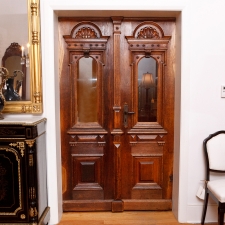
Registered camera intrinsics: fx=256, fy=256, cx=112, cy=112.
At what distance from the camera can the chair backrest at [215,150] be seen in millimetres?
2402

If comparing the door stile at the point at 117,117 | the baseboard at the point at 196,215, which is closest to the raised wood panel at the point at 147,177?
the door stile at the point at 117,117

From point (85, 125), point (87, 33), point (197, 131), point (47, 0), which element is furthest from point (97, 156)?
point (47, 0)

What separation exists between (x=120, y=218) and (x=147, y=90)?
1.36 m

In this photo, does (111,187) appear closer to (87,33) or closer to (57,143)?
(57,143)

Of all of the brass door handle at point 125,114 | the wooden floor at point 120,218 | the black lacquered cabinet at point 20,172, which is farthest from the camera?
the brass door handle at point 125,114

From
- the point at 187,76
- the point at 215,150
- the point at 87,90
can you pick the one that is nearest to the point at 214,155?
the point at 215,150

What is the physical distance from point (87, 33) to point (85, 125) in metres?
0.95

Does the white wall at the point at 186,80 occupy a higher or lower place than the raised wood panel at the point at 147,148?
higher

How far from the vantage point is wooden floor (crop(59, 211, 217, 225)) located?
8.45 feet

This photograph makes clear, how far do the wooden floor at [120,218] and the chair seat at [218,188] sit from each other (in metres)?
0.57

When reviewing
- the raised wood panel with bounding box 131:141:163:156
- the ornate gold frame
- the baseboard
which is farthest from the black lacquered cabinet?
the baseboard

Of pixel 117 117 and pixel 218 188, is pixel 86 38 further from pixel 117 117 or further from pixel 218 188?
pixel 218 188

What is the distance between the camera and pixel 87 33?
103 inches

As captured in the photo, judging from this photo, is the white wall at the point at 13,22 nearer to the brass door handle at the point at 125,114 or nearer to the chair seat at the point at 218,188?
the brass door handle at the point at 125,114
